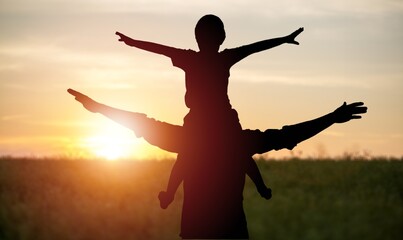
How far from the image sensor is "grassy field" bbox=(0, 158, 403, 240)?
1638 cm

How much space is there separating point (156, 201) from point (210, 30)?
1494 cm

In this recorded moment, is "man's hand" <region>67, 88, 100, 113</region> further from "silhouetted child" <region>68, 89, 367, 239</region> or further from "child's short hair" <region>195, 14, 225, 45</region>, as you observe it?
"child's short hair" <region>195, 14, 225, 45</region>

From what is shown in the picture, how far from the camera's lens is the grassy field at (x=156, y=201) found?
645 inches

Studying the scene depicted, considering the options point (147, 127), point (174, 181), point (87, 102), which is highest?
point (87, 102)

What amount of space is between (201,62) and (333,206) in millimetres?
14832

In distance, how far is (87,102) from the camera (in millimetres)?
3725

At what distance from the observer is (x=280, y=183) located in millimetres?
19875

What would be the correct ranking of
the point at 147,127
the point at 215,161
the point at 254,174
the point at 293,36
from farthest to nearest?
1. the point at 293,36
2. the point at 254,174
3. the point at 147,127
4. the point at 215,161

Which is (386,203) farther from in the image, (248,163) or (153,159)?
(248,163)

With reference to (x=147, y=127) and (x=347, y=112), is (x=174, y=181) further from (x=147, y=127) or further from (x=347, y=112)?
(x=347, y=112)

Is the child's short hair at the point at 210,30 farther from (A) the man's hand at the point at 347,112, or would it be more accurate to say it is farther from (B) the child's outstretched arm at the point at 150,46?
(A) the man's hand at the point at 347,112

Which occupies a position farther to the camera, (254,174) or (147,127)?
(254,174)

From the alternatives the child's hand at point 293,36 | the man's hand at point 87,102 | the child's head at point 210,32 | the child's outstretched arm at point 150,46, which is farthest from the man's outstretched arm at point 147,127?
the child's hand at point 293,36

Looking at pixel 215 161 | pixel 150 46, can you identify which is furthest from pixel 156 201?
pixel 215 161
